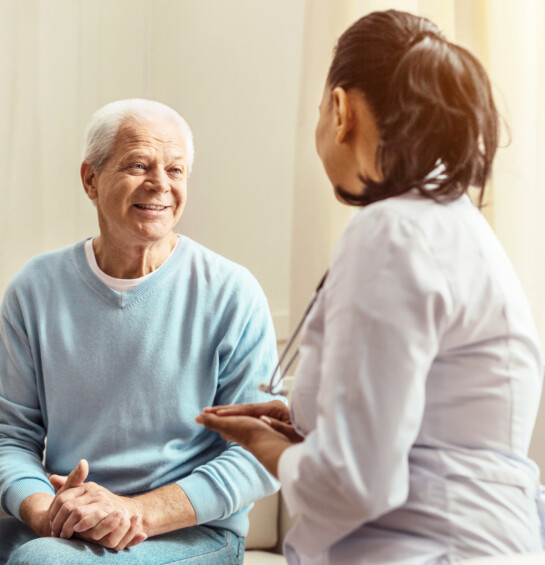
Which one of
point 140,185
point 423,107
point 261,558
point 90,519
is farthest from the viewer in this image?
point 261,558

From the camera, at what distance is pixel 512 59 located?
71.0 inches

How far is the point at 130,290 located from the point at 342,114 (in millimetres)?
826

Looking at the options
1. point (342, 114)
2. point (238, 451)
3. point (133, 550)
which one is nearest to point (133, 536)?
point (133, 550)

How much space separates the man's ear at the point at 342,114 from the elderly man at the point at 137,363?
71cm

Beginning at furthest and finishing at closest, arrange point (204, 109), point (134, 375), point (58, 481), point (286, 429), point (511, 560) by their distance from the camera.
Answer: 1. point (204, 109)
2. point (134, 375)
3. point (58, 481)
4. point (286, 429)
5. point (511, 560)

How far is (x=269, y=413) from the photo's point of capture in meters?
1.20

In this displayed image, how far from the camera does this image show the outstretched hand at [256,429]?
989mm

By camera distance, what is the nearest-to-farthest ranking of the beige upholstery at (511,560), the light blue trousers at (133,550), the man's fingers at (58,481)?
the beige upholstery at (511,560) → the light blue trousers at (133,550) → the man's fingers at (58,481)

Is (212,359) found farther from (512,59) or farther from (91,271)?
(512,59)

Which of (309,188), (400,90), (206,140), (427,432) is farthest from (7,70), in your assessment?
(427,432)

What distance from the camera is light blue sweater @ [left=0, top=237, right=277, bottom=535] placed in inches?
62.0

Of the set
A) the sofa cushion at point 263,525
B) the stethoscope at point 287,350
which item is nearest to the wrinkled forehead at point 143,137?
the stethoscope at point 287,350

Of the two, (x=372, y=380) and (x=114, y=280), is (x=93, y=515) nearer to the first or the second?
(x=114, y=280)

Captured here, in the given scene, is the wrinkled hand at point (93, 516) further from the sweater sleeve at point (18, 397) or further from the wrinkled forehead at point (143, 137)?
the wrinkled forehead at point (143, 137)
